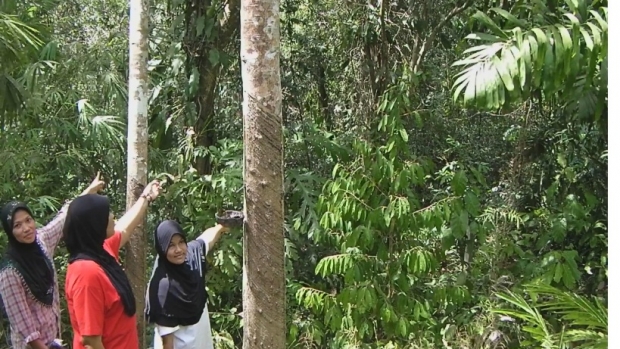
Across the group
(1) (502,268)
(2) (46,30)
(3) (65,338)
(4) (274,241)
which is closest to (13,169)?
(2) (46,30)

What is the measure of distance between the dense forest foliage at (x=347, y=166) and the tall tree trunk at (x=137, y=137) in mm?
625

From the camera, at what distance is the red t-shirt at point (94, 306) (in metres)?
2.71

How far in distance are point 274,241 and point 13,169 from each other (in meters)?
2.72

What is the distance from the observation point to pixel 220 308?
550cm

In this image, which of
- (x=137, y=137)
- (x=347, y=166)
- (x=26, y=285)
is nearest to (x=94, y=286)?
(x=26, y=285)

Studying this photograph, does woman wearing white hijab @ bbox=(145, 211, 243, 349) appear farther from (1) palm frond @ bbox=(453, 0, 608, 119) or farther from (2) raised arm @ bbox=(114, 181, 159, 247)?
(1) palm frond @ bbox=(453, 0, 608, 119)

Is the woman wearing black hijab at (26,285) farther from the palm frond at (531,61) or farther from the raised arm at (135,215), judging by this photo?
the palm frond at (531,61)

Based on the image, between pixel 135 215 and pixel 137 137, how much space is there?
0.61 metres

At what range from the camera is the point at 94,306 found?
2727 mm

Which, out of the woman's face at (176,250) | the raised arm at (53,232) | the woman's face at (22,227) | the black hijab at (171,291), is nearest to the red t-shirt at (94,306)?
the black hijab at (171,291)

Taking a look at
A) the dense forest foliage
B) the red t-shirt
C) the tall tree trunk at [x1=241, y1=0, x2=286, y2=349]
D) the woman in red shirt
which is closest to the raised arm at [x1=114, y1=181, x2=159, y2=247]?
the woman in red shirt

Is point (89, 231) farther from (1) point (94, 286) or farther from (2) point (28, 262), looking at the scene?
(2) point (28, 262)

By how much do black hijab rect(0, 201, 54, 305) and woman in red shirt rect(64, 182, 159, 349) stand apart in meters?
0.53
